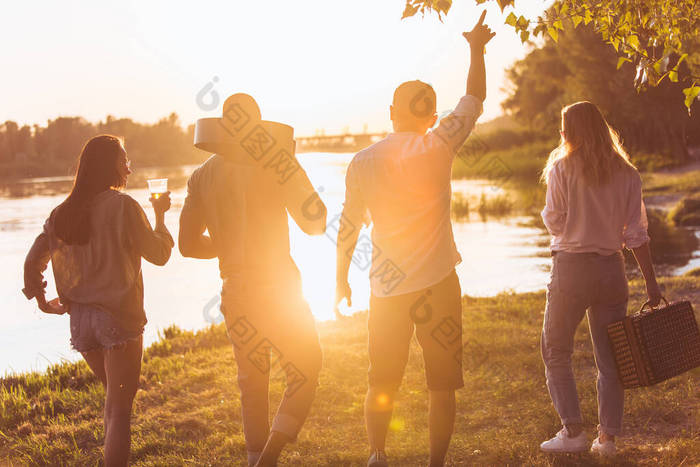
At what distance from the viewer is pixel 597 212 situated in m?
3.74

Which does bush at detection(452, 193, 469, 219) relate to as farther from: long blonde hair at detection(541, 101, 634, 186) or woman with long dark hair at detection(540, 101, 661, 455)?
long blonde hair at detection(541, 101, 634, 186)

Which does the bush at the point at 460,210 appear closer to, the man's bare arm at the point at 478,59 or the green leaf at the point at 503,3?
the green leaf at the point at 503,3

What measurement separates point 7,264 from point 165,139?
49488 mm

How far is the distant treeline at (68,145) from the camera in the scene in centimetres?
6134

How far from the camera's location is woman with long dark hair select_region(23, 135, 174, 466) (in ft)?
11.5

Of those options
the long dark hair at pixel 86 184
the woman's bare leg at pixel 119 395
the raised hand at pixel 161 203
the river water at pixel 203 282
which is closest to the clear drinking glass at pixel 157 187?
the raised hand at pixel 161 203

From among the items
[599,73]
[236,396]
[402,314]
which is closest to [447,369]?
[402,314]

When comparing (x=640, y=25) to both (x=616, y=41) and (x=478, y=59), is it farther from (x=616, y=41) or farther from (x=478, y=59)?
(x=478, y=59)

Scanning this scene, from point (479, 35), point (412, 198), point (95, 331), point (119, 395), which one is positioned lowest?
point (119, 395)

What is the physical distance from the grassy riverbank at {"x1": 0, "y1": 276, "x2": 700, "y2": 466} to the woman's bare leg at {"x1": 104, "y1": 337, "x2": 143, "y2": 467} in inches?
50.4

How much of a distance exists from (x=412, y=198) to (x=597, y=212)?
1.10m

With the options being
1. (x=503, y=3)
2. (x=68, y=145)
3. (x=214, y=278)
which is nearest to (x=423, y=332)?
(x=503, y=3)

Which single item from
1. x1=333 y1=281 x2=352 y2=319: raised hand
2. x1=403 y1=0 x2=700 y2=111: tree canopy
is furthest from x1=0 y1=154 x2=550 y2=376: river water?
x1=333 y1=281 x2=352 y2=319: raised hand

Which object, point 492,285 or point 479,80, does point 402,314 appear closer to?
point 479,80
